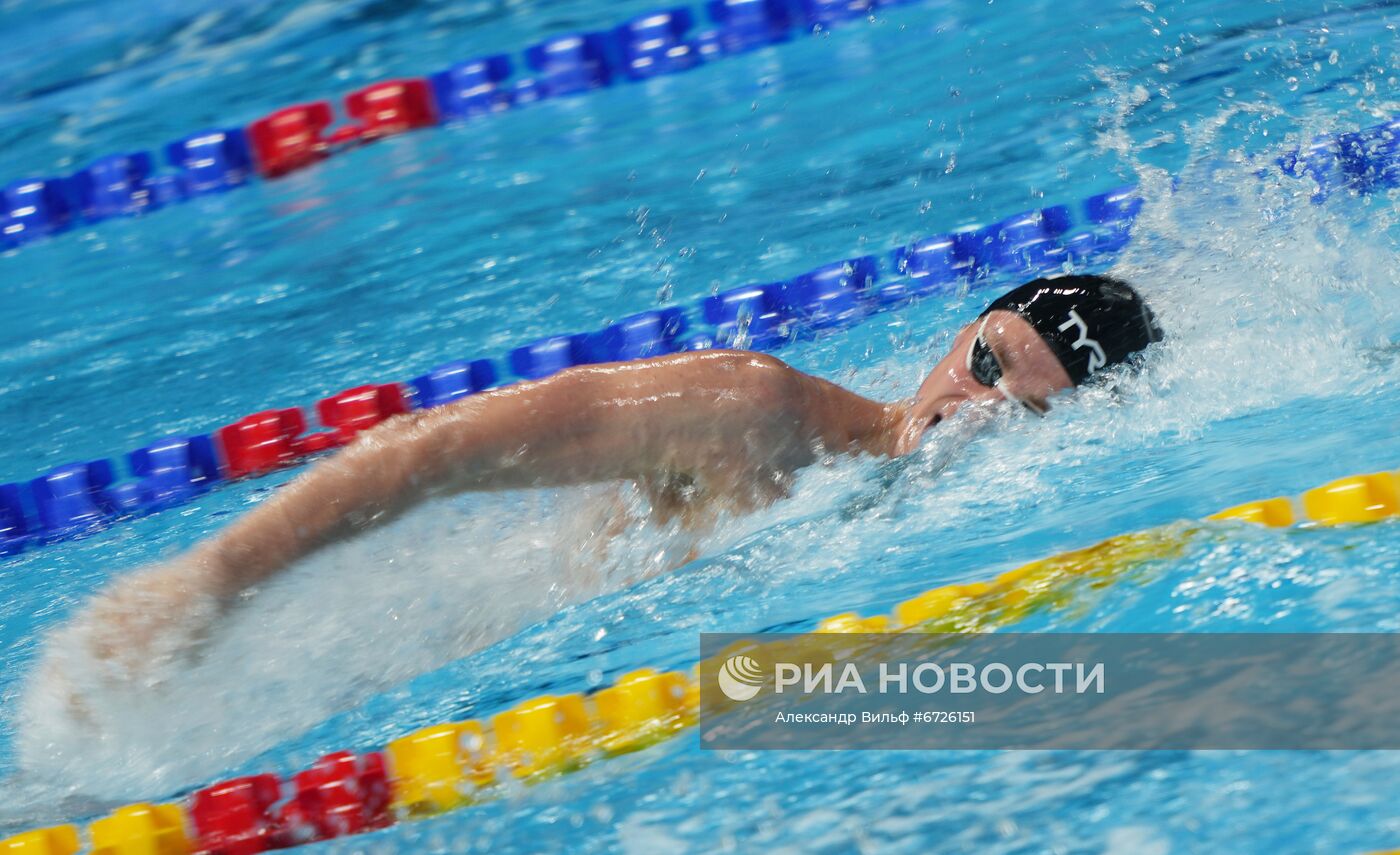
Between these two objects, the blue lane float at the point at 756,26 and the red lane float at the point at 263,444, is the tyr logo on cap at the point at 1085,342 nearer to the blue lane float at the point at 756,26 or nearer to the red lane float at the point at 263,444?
the red lane float at the point at 263,444

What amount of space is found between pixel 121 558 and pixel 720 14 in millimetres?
3931

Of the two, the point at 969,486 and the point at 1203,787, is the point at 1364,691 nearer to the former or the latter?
the point at 1203,787

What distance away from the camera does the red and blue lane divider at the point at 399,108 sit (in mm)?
5969

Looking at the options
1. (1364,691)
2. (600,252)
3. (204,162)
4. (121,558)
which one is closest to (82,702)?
(121,558)

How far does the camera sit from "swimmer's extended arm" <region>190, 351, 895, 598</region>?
2.32 m

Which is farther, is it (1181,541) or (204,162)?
(204,162)

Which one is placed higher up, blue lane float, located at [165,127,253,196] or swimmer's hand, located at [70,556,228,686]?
blue lane float, located at [165,127,253,196]

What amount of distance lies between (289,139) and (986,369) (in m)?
4.02

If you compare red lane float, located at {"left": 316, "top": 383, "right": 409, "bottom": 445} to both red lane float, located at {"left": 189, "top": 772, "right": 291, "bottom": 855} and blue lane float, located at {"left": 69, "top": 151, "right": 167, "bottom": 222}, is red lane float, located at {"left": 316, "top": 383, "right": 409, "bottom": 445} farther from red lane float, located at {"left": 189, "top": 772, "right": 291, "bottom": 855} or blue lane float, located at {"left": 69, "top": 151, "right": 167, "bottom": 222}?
blue lane float, located at {"left": 69, "top": 151, "right": 167, "bottom": 222}

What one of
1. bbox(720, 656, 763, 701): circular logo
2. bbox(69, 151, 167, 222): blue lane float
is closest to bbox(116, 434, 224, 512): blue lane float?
bbox(720, 656, 763, 701): circular logo

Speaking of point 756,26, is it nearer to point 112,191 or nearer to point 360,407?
point 112,191

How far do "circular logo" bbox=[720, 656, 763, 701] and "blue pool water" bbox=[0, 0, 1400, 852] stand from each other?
0.13 metres

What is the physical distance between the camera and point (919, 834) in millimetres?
1960

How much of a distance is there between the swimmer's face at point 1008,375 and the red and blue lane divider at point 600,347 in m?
1.08
